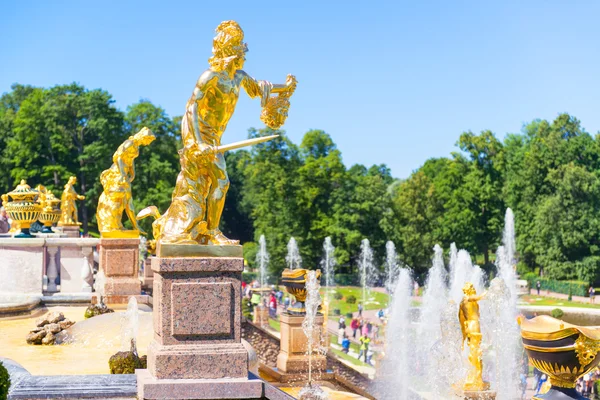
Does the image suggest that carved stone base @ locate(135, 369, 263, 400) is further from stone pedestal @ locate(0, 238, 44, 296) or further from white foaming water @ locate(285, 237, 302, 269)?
white foaming water @ locate(285, 237, 302, 269)

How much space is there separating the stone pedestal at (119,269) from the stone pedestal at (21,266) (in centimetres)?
132

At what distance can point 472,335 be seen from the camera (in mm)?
9609

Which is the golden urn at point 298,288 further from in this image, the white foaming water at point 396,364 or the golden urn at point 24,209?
the golden urn at point 24,209

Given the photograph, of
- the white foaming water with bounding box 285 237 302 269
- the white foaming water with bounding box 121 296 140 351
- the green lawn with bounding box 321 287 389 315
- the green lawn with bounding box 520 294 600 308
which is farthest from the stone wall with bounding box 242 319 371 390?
the white foaming water with bounding box 285 237 302 269

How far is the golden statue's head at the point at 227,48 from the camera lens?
7703mm

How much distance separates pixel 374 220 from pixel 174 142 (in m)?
14.6

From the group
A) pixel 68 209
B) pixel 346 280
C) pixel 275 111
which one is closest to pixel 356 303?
pixel 346 280

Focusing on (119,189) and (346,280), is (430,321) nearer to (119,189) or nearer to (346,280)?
(119,189)

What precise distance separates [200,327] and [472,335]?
153 inches

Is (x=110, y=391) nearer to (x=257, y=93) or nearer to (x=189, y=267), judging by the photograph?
(x=189, y=267)

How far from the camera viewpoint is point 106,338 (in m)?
11.6

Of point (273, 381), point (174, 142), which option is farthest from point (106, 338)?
point (174, 142)

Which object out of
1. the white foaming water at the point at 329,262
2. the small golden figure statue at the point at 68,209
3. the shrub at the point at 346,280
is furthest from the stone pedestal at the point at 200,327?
the shrub at the point at 346,280

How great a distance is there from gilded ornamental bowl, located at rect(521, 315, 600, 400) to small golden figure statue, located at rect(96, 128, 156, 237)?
1132cm
